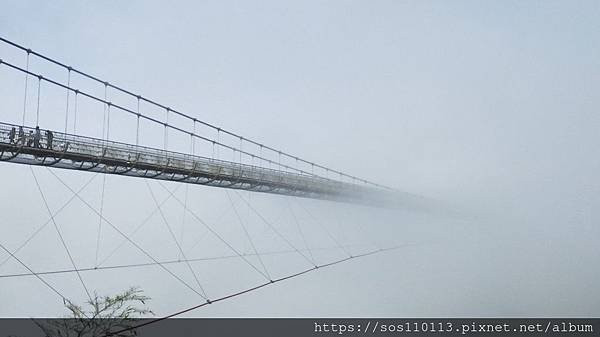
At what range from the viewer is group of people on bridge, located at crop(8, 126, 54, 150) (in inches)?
720

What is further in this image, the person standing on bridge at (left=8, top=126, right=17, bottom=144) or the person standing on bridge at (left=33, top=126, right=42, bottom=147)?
the person standing on bridge at (left=33, top=126, right=42, bottom=147)

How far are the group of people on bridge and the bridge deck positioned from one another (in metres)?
0.03

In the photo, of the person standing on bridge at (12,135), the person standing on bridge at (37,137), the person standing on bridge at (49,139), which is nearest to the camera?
the person standing on bridge at (12,135)

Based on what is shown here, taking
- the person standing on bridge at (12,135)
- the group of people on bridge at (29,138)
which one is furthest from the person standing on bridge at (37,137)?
the person standing on bridge at (12,135)

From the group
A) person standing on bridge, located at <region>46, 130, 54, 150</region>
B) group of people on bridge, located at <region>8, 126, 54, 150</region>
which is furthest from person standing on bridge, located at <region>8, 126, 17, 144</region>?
person standing on bridge, located at <region>46, 130, 54, 150</region>

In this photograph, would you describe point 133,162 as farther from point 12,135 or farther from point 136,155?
point 12,135

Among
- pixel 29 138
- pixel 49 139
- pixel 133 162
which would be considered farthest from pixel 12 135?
pixel 133 162

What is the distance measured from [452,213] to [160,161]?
184 feet

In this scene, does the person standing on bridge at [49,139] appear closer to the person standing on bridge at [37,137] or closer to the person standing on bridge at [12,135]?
the person standing on bridge at [37,137]

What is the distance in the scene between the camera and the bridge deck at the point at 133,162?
62.0ft

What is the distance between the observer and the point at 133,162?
74.2 feet

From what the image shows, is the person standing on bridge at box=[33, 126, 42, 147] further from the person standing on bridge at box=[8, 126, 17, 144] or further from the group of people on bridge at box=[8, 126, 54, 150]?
the person standing on bridge at box=[8, 126, 17, 144]

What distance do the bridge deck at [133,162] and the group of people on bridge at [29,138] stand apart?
0.09ft

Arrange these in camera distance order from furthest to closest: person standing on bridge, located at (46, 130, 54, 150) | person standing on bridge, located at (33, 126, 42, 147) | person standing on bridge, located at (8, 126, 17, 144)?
person standing on bridge, located at (46, 130, 54, 150) < person standing on bridge, located at (33, 126, 42, 147) < person standing on bridge, located at (8, 126, 17, 144)
